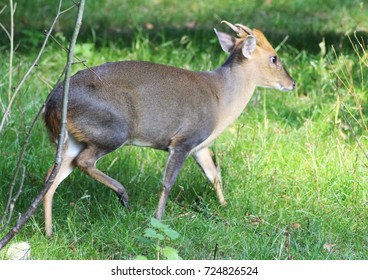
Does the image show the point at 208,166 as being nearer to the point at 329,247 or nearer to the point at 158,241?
the point at 329,247

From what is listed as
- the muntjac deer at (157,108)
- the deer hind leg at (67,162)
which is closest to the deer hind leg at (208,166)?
the muntjac deer at (157,108)

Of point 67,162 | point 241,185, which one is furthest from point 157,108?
point 241,185

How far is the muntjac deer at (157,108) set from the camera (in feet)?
16.8

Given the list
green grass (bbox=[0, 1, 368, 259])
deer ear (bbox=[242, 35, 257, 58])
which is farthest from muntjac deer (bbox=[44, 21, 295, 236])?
green grass (bbox=[0, 1, 368, 259])

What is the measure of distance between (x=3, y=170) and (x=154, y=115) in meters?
1.10

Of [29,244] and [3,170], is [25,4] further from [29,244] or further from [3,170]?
[29,244]

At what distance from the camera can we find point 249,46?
577cm

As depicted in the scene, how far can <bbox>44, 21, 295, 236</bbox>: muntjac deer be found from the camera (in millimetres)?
5133

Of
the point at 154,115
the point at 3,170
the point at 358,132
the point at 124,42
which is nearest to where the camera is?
the point at 154,115

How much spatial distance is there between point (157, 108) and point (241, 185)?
2.67 feet

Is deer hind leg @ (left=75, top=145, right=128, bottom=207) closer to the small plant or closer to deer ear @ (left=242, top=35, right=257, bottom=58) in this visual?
the small plant

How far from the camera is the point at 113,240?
4973 millimetres
